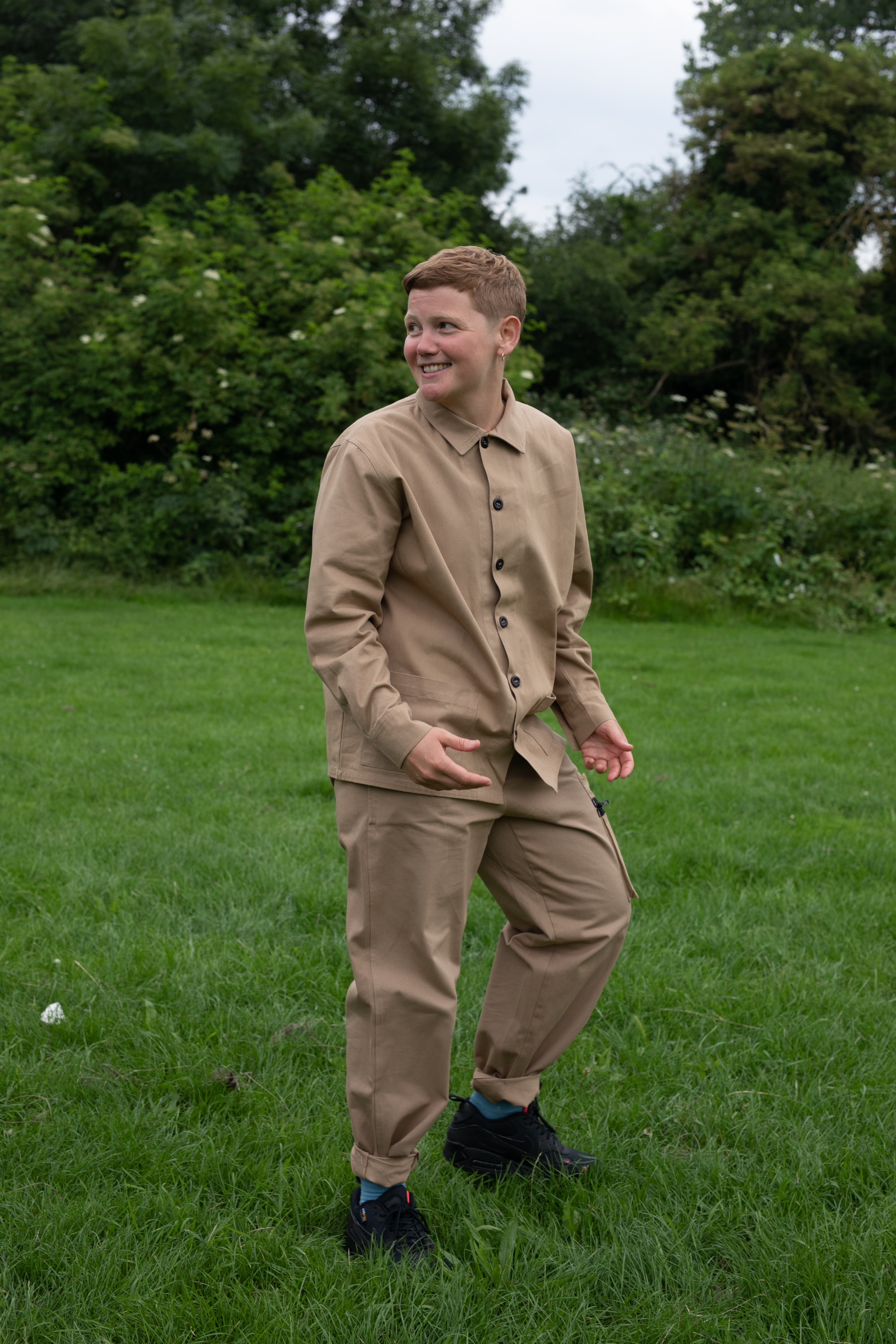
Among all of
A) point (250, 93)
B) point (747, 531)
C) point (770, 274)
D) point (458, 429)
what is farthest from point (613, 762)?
point (770, 274)

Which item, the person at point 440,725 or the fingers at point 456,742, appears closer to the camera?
the fingers at point 456,742

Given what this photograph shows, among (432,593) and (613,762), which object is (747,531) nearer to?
(613,762)

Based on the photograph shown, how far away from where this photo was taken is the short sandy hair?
227 cm

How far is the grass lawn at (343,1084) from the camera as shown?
220 cm

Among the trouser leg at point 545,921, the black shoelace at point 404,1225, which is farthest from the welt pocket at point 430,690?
the black shoelace at point 404,1225

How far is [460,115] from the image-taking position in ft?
66.9

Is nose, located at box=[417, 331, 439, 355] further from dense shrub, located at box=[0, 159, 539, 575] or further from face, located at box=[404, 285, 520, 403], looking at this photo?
dense shrub, located at box=[0, 159, 539, 575]

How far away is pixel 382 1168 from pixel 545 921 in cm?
61

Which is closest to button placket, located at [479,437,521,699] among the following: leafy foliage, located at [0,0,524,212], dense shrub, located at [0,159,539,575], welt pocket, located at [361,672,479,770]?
welt pocket, located at [361,672,479,770]

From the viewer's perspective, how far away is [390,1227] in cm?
232

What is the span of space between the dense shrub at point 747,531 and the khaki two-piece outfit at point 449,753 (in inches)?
397

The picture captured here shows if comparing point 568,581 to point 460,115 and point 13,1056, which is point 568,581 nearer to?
point 13,1056

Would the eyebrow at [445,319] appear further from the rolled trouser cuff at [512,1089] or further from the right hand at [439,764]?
the rolled trouser cuff at [512,1089]

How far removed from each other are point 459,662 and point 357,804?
1.17 feet
